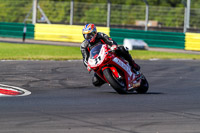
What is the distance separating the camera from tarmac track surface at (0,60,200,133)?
18.9ft

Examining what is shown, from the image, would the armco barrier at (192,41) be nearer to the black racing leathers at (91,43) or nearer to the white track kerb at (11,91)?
the black racing leathers at (91,43)

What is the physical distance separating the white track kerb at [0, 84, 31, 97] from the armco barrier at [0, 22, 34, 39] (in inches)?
742

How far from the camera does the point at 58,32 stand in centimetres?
2780

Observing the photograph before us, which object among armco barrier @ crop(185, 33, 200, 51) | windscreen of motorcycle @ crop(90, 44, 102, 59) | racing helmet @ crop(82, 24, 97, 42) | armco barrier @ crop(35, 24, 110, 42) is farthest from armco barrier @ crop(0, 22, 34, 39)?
windscreen of motorcycle @ crop(90, 44, 102, 59)

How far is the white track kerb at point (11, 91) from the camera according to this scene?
850 cm

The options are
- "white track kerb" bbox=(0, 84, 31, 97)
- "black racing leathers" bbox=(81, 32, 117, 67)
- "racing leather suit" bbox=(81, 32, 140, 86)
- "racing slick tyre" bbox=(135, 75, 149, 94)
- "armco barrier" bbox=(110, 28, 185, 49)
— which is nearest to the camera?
"white track kerb" bbox=(0, 84, 31, 97)

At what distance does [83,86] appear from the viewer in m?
10.6

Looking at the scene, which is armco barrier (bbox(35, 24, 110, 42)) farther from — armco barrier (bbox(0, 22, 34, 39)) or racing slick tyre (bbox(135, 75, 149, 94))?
racing slick tyre (bbox(135, 75, 149, 94))

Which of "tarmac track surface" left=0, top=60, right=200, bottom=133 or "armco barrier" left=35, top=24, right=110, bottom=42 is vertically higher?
"armco barrier" left=35, top=24, right=110, bottom=42

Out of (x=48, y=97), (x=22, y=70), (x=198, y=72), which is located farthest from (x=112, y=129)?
(x=198, y=72)

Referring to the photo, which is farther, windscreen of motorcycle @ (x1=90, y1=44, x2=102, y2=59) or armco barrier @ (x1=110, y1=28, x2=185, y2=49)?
armco barrier @ (x1=110, y1=28, x2=185, y2=49)

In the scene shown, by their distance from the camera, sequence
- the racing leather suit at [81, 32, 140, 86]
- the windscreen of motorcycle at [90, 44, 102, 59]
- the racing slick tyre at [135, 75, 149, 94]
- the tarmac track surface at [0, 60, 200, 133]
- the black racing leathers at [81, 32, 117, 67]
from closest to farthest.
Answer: the tarmac track surface at [0, 60, 200, 133] → the windscreen of motorcycle at [90, 44, 102, 59] → the racing leather suit at [81, 32, 140, 86] → the black racing leathers at [81, 32, 117, 67] → the racing slick tyre at [135, 75, 149, 94]

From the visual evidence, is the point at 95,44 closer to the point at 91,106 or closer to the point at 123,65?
the point at 123,65

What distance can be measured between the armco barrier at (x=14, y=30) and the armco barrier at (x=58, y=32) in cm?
42
